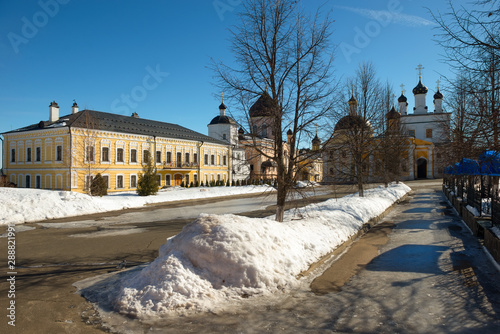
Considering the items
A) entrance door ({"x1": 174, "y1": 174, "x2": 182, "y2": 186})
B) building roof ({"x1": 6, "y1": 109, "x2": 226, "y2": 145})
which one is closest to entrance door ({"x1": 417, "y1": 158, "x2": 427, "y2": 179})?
building roof ({"x1": 6, "y1": 109, "x2": 226, "y2": 145})

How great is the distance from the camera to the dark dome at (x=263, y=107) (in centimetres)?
958

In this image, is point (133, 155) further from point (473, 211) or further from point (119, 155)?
point (473, 211)

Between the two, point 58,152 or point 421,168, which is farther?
point 421,168

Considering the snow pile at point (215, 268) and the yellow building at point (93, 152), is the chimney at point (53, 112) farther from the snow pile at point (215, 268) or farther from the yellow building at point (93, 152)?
the snow pile at point (215, 268)

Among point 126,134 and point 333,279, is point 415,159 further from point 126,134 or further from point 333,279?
point 333,279

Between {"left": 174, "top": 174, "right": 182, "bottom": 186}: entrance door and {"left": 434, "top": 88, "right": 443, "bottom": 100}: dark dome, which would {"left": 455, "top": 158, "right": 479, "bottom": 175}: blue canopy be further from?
{"left": 434, "top": 88, "right": 443, "bottom": 100}: dark dome

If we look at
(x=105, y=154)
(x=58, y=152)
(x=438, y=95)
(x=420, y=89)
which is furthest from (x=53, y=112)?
(x=438, y=95)

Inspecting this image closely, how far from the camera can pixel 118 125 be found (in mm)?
34281

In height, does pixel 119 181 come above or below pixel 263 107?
below

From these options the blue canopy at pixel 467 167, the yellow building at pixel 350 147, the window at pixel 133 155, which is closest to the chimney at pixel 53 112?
the window at pixel 133 155

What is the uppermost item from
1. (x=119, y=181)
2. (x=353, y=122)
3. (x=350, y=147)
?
(x=353, y=122)

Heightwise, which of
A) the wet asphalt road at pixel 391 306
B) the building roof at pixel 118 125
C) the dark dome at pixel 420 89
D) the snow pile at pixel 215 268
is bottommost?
the wet asphalt road at pixel 391 306

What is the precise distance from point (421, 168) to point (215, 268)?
61657 mm

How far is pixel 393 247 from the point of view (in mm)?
9633
